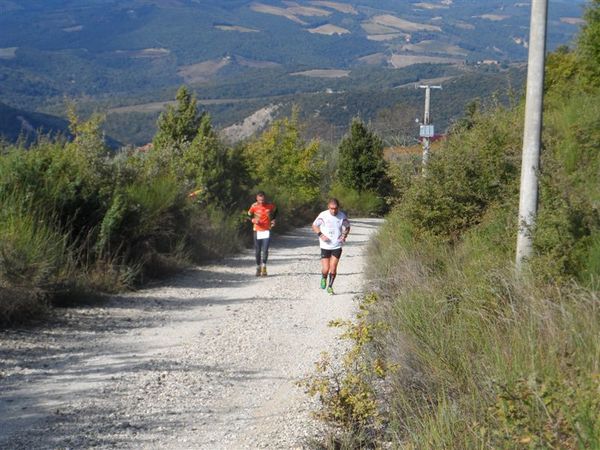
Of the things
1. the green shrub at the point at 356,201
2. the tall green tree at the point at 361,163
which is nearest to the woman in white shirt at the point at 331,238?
the green shrub at the point at 356,201

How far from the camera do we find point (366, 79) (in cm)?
17812

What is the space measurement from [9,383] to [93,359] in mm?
1395

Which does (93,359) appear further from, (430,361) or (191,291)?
(191,291)

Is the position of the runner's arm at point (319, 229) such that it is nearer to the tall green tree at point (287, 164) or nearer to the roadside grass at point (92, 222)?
the roadside grass at point (92, 222)

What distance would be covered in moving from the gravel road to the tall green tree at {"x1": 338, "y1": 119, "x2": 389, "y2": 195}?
40.4 meters

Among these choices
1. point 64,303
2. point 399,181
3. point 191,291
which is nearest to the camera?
point 64,303

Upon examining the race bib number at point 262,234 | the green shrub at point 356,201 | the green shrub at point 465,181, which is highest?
the green shrub at point 465,181

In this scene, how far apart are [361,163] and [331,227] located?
39.7m

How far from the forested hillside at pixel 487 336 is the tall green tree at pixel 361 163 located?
4046 centimetres

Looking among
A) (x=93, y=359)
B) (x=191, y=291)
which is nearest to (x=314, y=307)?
(x=191, y=291)

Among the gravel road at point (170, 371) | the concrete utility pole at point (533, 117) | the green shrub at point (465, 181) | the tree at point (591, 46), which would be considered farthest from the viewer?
the tree at point (591, 46)

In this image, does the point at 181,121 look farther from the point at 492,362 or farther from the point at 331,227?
the point at 492,362

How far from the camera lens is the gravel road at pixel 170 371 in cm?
716

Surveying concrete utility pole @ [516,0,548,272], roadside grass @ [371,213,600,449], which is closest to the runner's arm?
roadside grass @ [371,213,600,449]
